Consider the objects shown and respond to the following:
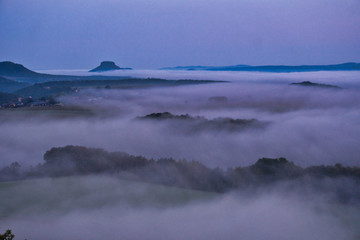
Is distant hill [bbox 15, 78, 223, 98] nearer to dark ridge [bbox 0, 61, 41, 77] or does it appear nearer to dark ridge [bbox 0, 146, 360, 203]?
dark ridge [bbox 0, 61, 41, 77]

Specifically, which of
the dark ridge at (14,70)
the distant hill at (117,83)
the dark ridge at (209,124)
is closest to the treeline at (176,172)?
the dark ridge at (209,124)

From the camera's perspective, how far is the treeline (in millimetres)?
28266

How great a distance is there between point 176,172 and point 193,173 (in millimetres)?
1760

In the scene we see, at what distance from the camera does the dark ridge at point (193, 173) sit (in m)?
27.5

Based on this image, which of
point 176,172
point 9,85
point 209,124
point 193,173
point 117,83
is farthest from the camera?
point 9,85

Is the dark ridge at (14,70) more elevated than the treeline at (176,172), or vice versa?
the dark ridge at (14,70)

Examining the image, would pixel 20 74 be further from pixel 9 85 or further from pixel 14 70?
pixel 9 85

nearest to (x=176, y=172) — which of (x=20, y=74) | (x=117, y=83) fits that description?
(x=117, y=83)

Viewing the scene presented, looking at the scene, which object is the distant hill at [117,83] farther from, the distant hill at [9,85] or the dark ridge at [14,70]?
the dark ridge at [14,70]

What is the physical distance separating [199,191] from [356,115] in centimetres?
7259

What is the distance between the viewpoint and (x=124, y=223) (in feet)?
57.5

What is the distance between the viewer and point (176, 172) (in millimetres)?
31078

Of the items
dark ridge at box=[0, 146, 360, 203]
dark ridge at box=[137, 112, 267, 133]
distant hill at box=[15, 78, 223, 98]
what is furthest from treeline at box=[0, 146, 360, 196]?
distant hill at box=[15, 78, 223, 98]

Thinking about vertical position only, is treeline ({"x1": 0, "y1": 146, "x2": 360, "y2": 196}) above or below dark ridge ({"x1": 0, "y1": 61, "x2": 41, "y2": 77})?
below
